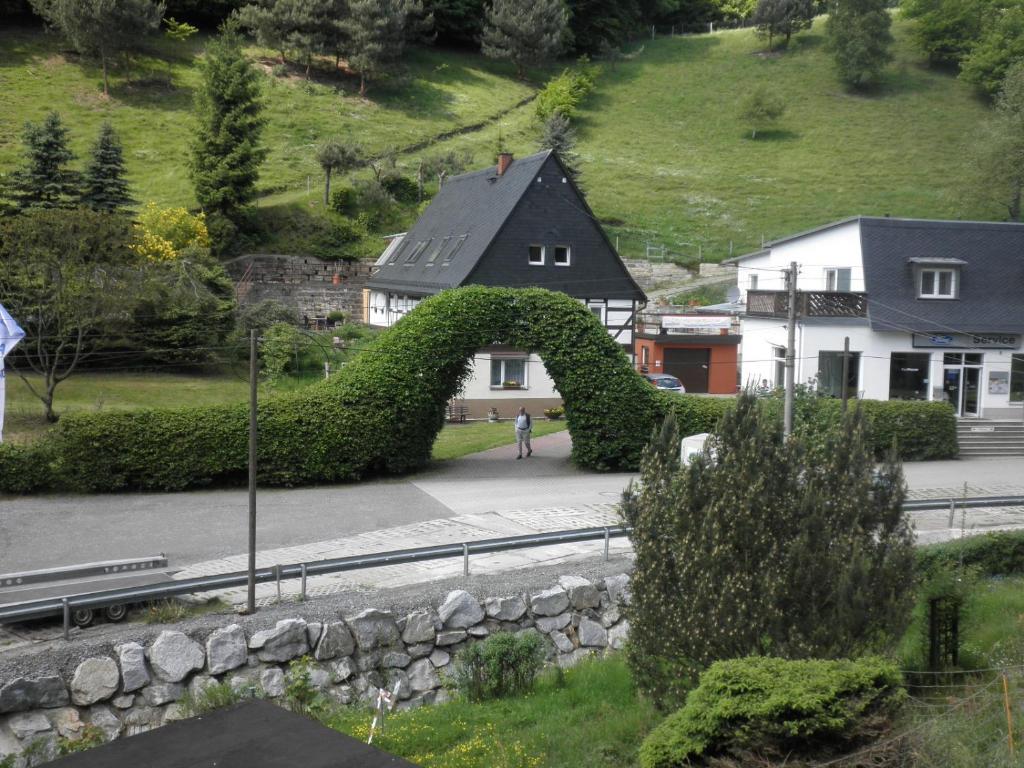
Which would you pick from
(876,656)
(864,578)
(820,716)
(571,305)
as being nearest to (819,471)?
(864,578)

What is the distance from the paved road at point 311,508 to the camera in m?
17.9

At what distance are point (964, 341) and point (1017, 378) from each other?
234 centimetres

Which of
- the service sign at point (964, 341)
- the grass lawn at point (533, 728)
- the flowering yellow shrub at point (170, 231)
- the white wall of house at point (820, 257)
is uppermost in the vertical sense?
the flowering yellow shrub at point (170, 231)

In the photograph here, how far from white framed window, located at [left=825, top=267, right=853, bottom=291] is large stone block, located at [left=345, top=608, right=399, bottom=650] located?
23.9 meters

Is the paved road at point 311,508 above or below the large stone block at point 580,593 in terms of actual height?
above

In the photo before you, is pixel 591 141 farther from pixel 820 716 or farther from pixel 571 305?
pixel 820 716

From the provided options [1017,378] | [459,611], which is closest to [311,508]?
[459,611]

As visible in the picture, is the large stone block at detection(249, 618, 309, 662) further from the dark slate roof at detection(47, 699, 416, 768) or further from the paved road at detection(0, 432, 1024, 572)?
the dark slate roof at detection(47, 699, 416, 768)

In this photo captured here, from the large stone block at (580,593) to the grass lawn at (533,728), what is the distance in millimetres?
2266

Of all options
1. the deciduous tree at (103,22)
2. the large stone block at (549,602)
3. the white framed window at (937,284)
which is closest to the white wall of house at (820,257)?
the white framed window at (937,284)

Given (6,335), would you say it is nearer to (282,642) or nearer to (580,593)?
(282,642)

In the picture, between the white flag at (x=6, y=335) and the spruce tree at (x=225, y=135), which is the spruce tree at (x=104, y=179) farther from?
the white flag at (x=6, y=335)

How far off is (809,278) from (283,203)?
112 feet

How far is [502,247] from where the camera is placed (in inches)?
1523
